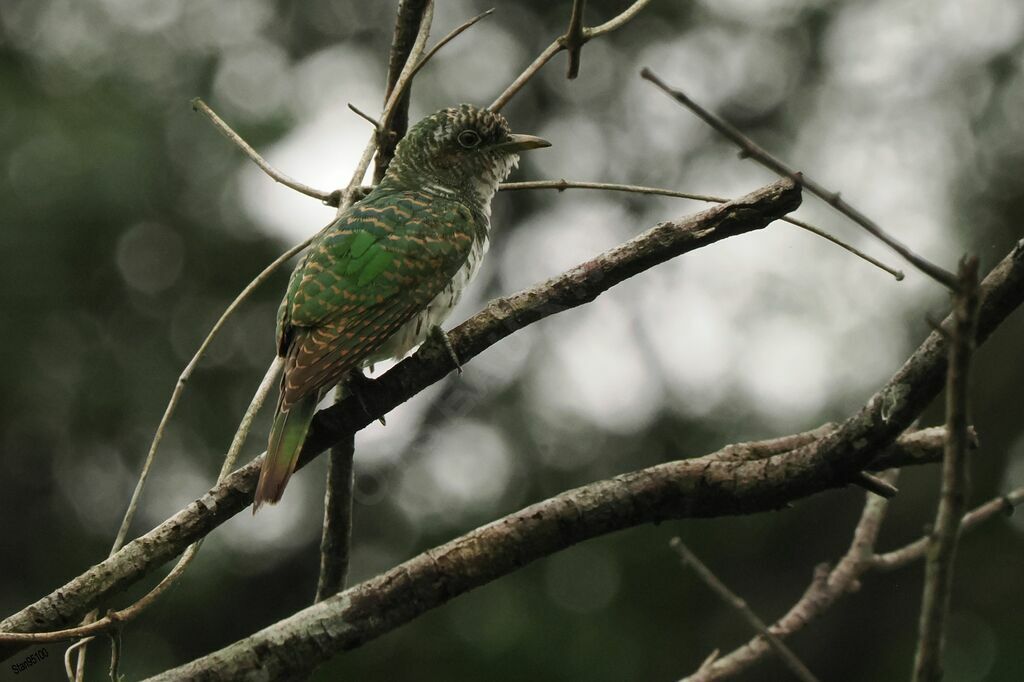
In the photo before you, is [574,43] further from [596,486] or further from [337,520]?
[337,520]

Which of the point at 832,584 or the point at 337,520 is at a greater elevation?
the point at 337,520

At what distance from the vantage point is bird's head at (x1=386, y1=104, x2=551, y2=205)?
457 cm

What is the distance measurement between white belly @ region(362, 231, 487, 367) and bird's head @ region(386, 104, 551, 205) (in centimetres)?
63

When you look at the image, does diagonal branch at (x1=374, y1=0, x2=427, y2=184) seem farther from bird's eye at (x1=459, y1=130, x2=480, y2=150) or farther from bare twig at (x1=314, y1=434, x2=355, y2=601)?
bird's eye at (x1=459, y1=130, x2=480, y2=150)

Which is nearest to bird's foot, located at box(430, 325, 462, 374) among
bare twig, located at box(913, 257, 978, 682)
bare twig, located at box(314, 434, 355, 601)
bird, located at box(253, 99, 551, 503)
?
bird, located at box(253, 99, 551, 503)

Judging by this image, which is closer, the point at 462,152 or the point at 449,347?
the point at 449,347

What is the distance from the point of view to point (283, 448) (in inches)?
114

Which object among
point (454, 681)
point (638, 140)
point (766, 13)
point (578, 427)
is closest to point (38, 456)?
point (454, 681)

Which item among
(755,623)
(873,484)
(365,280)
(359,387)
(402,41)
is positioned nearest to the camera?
(755,623)

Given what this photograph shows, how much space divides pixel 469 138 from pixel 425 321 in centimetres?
114

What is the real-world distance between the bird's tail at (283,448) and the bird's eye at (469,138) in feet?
5.77

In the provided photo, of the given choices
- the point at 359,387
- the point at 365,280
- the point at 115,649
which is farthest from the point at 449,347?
the point at 115,649

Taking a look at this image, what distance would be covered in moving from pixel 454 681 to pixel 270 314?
2.42 metres

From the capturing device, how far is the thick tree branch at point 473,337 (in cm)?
247
